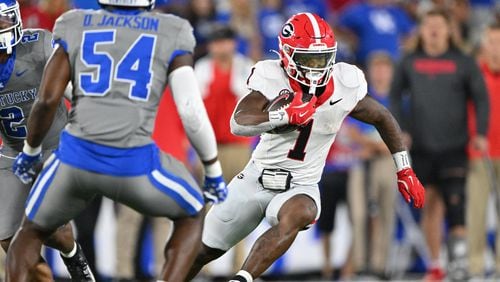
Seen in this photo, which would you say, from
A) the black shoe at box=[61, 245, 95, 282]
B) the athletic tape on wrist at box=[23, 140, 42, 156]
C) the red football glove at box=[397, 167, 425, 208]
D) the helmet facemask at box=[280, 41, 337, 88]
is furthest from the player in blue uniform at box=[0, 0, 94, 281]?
the red football glove at box=[397, 167, 425, 208]

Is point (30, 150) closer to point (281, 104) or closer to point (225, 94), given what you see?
point (281, 104)

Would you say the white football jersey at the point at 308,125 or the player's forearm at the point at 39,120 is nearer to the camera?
the player's forearm at the point at 39,120

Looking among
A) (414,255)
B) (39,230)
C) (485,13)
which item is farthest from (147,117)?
(485,13)

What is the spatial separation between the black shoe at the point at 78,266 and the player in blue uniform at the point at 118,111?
3.70 ft

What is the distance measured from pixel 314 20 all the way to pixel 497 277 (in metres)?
4.16

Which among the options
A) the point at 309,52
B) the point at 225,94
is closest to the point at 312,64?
the point at 309,52

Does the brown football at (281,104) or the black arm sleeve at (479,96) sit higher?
the brown football at (281,104)

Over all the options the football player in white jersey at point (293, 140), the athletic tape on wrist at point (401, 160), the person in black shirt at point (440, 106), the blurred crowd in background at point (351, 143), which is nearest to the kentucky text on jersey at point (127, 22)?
the football player in white jersey at point (293, 140)

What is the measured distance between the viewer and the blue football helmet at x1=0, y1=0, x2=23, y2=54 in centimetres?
628

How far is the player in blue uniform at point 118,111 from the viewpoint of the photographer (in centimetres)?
541

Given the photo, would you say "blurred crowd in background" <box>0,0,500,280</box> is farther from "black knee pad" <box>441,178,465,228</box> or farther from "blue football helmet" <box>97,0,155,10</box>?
"blue football helmet" <box>97,0,155,10</box>

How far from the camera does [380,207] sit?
10453 millimetres

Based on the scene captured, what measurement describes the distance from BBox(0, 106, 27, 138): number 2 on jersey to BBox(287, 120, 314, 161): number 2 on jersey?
4.74 ft

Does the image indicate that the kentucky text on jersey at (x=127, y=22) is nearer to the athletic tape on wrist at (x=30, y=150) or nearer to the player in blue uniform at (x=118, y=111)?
the player in blue uniform at (x=118, y=111)
